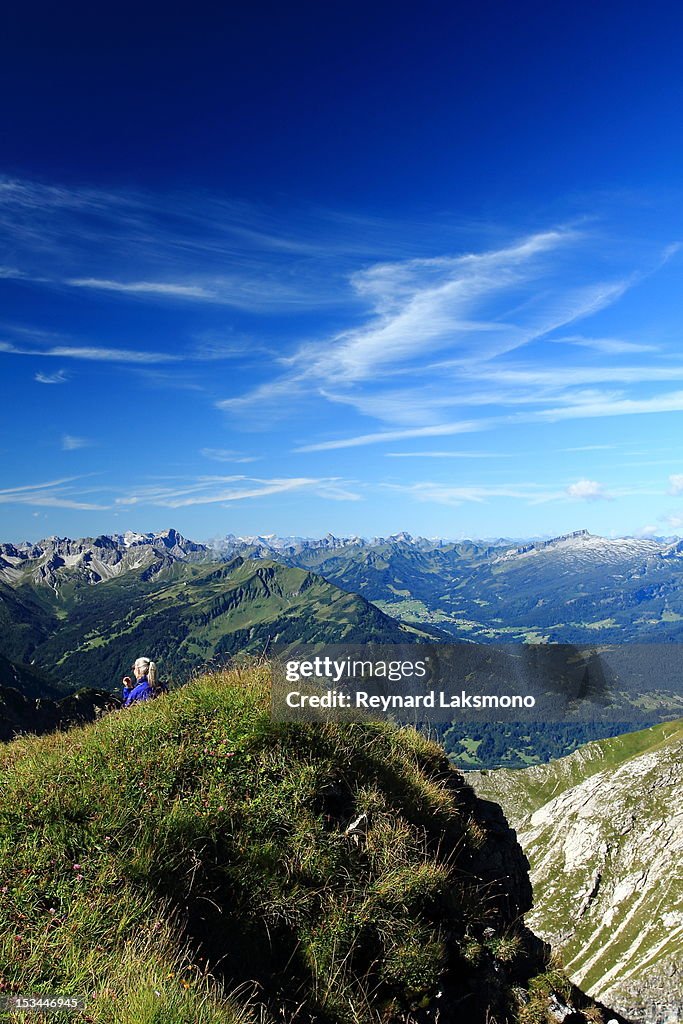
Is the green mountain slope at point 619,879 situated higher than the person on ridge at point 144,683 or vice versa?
the person on ridge at point 144,683

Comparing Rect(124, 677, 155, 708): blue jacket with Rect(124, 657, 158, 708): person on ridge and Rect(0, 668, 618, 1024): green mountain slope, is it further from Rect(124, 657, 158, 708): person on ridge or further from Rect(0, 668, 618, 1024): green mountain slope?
Rect(0, 668, 618, 1024): green mountain slope

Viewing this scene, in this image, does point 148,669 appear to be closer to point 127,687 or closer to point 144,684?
point 144,684

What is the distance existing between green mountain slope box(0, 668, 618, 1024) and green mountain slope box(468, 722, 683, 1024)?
400 feet

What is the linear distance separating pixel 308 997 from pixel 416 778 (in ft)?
17.4

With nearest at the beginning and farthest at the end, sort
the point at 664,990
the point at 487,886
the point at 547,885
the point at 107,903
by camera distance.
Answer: the point at 107,903 < the point at 487,886 < the point at 664,990 < the point at 547,885

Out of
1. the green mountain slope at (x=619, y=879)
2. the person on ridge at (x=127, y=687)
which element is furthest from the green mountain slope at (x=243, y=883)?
the green mountain slope at (x=619, y=879)

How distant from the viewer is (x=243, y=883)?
7.91m

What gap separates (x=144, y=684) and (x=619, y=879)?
623 feet

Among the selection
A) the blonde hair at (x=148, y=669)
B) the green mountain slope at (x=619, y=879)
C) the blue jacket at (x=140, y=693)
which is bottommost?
the green mountain slope at (x=619, y=879)

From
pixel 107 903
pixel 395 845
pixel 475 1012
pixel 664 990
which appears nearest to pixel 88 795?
pixel 107 903

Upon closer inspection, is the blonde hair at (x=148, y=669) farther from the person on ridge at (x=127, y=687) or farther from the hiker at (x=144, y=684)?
the person on ridge at (x=127, y=687)

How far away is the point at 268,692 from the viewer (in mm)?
11211

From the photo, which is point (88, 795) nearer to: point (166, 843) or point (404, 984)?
point (166, 843)

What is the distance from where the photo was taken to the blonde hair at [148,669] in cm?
1451
